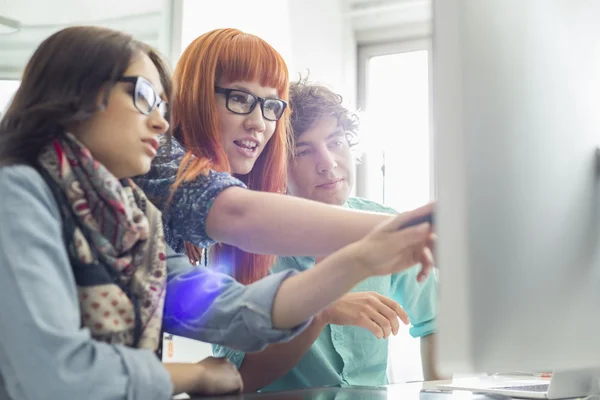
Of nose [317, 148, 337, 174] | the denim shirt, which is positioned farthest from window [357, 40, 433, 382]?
the denim shirt

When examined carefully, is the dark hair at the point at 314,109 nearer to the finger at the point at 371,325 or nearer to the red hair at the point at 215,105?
the red hair at the point at 215,105

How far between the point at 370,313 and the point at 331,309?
0.16 feet

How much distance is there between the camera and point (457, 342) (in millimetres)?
341

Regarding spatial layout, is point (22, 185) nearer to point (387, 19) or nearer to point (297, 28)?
point (297, 28)

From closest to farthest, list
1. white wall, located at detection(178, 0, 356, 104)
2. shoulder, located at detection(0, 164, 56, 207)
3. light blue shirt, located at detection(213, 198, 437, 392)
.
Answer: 1. shoulder, located at detection(0, 164, 56, 207)
2. light blue shirt, located at detection(213, 198, 437, 392)
3. white wall, located at detection(178, 0, 356, 104)

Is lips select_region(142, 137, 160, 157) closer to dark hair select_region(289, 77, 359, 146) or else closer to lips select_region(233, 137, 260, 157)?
lips select_region(233, 137, 260, 157)

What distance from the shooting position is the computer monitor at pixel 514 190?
1.14ft

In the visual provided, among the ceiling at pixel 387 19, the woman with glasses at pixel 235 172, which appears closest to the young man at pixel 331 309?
the woman with glasses at pixel 235 172

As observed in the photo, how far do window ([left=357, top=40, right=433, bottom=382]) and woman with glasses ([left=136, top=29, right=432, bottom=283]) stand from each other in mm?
659

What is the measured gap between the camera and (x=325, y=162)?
0.97 metres

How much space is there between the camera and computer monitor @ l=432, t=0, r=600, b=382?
1.14 ft

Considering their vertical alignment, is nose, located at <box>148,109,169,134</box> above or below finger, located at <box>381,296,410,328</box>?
above

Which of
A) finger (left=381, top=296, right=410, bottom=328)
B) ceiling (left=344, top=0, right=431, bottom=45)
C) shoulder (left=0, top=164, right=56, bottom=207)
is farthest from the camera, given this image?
ceiling (left=344, top=0, right=431, bottom=45)

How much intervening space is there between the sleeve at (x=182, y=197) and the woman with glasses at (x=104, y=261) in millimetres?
45
